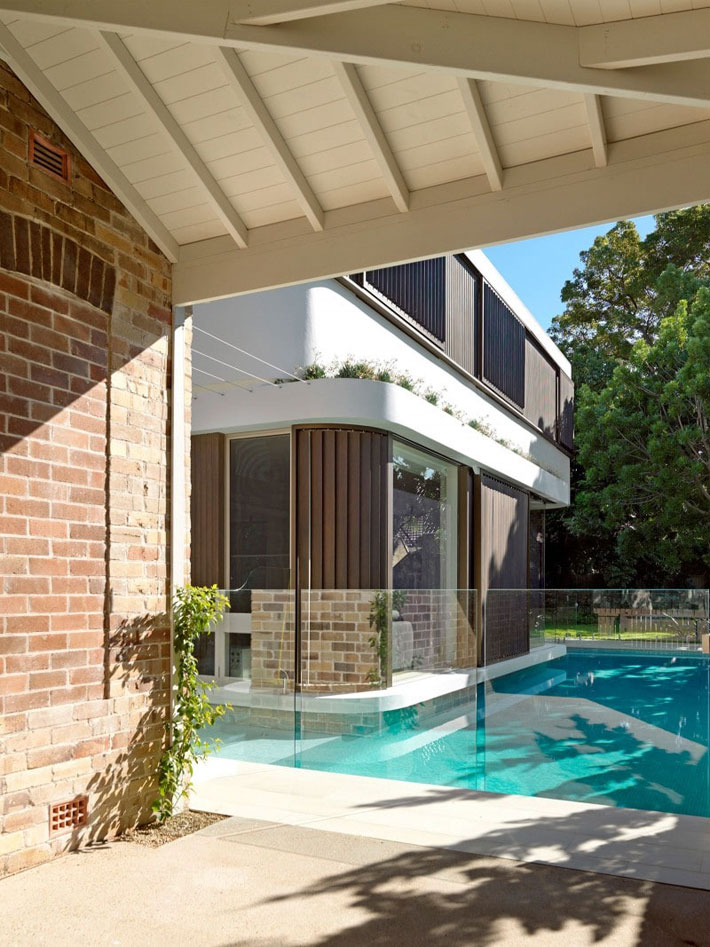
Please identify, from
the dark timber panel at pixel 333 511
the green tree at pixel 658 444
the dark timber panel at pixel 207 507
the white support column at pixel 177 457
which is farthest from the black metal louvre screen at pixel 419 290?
the green tree at pixel 658 444

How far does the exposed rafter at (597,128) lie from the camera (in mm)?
3738

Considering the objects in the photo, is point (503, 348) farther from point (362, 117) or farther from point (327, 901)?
point (327, 901)

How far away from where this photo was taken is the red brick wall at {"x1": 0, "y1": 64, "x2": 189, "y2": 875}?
12.6 feet

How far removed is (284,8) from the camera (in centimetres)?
294

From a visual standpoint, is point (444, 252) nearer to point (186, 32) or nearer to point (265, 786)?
point (186, 32)

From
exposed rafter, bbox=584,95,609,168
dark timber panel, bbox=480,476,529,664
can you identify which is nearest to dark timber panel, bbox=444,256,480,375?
dark timber panel, bbox=480,476,529,664

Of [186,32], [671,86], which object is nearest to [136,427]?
[186,32]

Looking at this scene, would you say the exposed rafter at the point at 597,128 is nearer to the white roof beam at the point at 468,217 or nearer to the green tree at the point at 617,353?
the white roof beam at the point at 468,217

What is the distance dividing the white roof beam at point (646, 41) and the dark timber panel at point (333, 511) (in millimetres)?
6030

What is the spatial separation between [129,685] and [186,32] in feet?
10.1

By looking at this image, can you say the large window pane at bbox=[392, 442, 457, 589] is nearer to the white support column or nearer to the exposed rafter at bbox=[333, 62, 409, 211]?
the white support column

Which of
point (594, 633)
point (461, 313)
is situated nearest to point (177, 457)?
point (461, 313)

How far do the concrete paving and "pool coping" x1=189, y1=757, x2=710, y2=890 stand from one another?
0.20m

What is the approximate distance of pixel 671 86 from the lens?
317 centimetres
